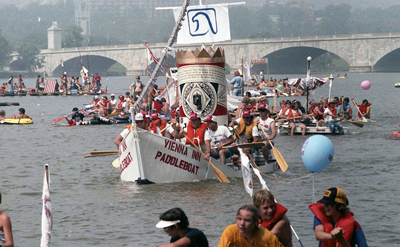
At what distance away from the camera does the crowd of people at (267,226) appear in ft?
28.5

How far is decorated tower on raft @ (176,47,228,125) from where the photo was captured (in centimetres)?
2134

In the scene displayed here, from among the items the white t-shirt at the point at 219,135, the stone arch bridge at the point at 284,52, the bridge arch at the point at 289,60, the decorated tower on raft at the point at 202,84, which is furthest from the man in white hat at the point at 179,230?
the bridge arch at the point at 289,60

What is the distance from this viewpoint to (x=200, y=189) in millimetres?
19172

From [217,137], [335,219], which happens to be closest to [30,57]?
[217,137]

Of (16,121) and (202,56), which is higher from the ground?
(202,56)

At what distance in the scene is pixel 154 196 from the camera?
18531 millimetres

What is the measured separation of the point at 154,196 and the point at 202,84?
401 cm

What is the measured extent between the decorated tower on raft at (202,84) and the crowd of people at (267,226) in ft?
39.4

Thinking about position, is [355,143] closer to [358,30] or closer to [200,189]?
[200,189]

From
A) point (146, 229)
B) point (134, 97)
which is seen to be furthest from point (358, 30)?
point (146, 229)

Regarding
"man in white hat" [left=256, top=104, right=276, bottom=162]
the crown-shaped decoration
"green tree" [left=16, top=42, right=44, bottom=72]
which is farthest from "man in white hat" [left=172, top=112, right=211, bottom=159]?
"green tree" [left=16, top=42, right=44, bottom=72]

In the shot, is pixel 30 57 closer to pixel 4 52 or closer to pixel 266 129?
pixel 4 52

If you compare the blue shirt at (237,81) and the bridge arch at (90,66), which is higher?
the bridge arch at (90,66)

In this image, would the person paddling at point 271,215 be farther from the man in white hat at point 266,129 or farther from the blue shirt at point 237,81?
the blue shirt at point 237,81
